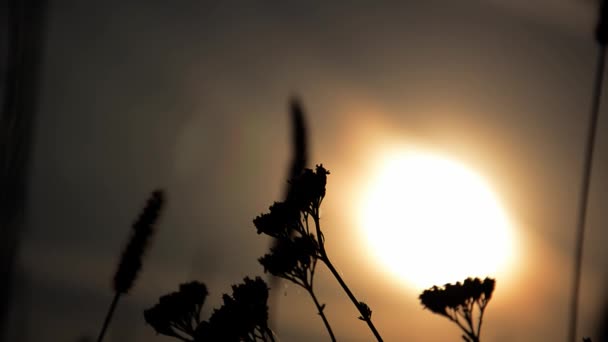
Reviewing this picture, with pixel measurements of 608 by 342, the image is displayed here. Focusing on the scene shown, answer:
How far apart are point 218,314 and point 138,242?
66.6 inches

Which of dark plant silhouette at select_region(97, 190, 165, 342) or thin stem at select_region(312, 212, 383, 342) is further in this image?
dark plant silhouette at select_region(97, 190, 165, 342)

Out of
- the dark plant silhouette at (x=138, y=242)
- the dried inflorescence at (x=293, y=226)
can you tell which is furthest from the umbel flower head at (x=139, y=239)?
the dried inflorescence at (x=293, y=226)

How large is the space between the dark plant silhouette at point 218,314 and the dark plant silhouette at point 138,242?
0.41 m

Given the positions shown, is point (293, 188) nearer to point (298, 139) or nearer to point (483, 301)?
point (483, 301)

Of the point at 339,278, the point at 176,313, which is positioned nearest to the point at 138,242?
the point at 176,313

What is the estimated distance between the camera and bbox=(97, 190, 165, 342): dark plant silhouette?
5199 mm

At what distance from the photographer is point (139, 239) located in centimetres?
538

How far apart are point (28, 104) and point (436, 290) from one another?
9.10 feet

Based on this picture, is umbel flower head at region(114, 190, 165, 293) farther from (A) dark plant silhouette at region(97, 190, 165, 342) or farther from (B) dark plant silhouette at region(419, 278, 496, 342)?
(B) dark plant silhouette at region(419, 278, 496, 342)

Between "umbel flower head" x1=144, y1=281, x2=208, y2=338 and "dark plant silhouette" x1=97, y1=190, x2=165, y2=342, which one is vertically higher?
"dark plant silhouette" x1=97, y1=190, x2=165, y2=342

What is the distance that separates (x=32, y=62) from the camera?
383cm

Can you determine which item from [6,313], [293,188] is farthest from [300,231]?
[6,313]

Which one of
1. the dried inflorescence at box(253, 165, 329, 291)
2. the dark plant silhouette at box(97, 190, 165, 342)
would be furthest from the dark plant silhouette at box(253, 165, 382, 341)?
the dark plant silhouette at box(97, 190, 165, 342)

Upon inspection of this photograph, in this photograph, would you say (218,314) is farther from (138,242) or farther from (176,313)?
(138,242)
